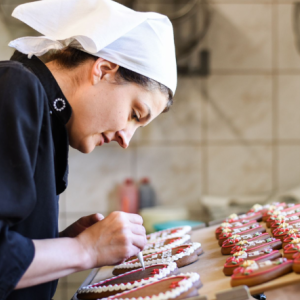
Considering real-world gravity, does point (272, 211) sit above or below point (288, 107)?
below

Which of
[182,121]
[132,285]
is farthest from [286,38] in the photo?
[132,285]

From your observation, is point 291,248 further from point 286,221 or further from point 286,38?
point 286,38

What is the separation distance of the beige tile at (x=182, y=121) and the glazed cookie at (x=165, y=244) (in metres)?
1.12

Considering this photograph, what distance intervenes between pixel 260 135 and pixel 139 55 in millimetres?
1475

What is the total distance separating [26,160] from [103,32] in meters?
0.29

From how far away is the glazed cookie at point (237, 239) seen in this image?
2.77ft

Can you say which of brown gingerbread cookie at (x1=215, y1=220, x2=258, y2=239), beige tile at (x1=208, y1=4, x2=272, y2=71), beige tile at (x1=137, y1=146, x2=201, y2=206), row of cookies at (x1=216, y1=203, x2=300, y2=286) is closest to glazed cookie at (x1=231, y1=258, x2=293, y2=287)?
row of cookies at (x1=216, y1=203, x2=300, y2=286)

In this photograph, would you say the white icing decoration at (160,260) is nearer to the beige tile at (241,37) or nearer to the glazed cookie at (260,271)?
the glazed cookie at (260,271)

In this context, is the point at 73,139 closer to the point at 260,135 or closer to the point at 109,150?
the point at 109,150

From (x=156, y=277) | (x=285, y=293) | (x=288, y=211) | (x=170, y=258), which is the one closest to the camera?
(x=285, y=293)

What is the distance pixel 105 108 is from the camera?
2.59ft

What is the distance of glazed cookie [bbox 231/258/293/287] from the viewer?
0.60m

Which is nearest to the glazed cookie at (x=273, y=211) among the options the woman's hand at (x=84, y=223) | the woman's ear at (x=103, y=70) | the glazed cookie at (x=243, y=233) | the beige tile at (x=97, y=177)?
the glazed cookie at (x=243, y=233)

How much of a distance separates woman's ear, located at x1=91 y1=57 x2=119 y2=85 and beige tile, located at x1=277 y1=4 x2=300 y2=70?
1.56m
